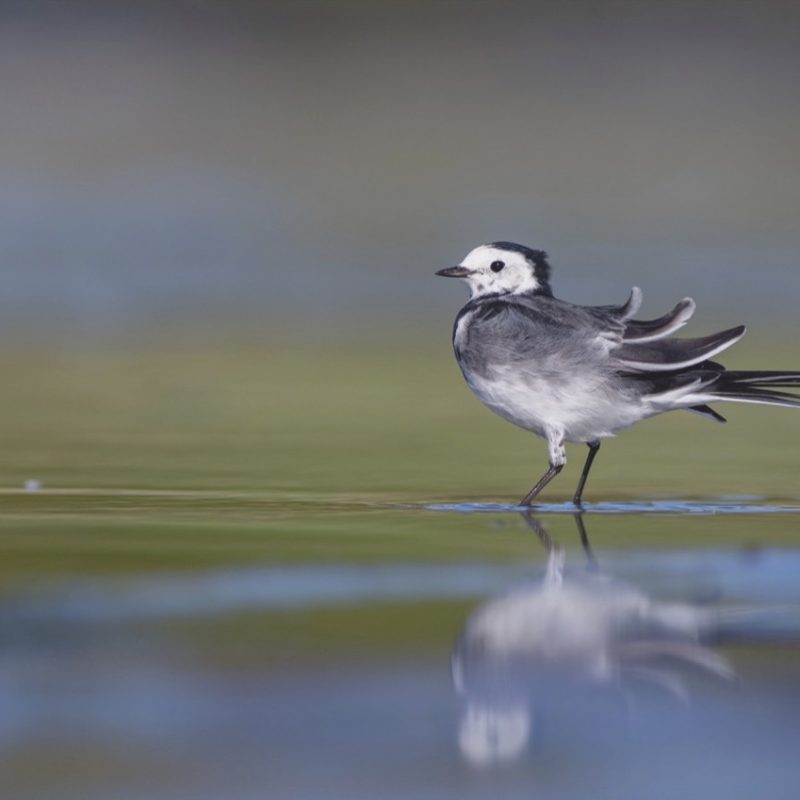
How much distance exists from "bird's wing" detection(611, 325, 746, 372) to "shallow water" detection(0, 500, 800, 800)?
1.39m

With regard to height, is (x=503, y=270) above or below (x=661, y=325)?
above

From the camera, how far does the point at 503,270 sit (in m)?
11.0

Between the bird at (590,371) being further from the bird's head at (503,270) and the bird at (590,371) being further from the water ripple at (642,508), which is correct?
the bird's head at (503,270)

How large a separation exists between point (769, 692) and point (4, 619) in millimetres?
2490

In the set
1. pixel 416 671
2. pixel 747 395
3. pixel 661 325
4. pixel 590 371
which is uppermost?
pixel 661 325

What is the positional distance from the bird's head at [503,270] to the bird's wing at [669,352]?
3.47ft

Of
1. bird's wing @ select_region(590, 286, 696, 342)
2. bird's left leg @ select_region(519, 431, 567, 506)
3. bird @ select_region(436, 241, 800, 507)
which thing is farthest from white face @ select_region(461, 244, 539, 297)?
bird's left leg @ select_region(519, 431, 567, 506)

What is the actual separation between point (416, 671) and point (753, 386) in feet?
14.1

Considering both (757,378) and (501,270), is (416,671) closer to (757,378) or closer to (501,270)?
(757,378)

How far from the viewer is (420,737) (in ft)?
17.7

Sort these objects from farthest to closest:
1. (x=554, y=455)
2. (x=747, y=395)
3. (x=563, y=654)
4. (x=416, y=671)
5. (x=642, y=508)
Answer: (x=554, y=455) → (x=747, y=395) → (x=642, y=508) → (x=563, y=654) → (x=416, y=671)

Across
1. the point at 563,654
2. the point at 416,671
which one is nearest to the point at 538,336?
the point at 563,654

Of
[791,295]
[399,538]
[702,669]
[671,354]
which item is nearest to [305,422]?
[671,354]

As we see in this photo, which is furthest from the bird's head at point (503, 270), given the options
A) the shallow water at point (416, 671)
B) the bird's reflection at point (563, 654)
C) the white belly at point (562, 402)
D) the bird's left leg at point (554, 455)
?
the bird's reflection at point (563, 654)
